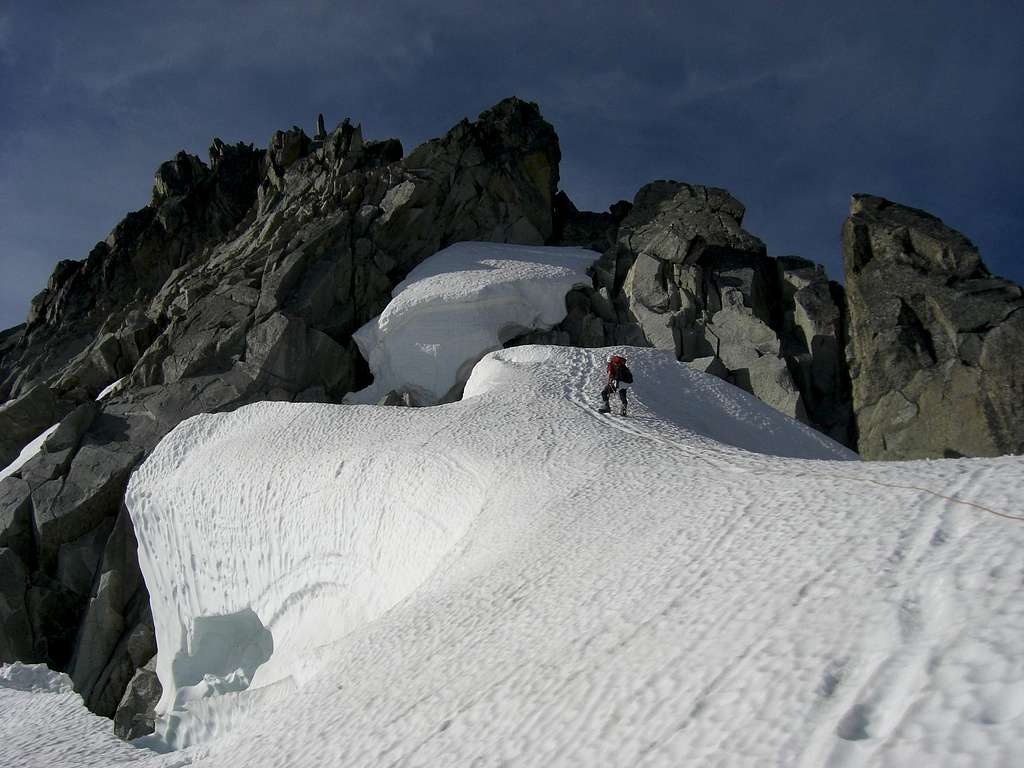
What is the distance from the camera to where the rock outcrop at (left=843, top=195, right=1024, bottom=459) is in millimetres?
21797

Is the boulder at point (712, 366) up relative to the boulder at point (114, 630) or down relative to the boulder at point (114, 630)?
up

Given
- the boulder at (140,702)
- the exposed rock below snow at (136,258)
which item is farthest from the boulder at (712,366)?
the exposed rock below snow at (136,258)

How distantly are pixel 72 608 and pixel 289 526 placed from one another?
1136 cm

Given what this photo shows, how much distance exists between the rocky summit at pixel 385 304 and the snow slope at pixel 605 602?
339 inches

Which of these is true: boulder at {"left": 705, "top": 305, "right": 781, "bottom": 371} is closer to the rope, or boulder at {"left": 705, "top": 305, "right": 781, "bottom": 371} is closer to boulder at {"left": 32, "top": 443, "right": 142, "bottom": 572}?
the rope

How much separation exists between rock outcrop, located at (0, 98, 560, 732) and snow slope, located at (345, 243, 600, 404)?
5.35 feet

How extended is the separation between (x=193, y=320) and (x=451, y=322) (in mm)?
9810

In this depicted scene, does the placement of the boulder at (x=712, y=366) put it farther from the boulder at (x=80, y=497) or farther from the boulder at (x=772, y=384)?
the boulder at (x=80, y=497)

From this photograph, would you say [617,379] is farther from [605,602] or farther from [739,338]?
[739,338]

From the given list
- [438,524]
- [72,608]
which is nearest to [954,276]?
[438,524]

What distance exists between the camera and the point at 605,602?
7086 millimetres

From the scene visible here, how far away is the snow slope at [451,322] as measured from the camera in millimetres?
27823

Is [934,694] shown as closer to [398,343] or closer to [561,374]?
[561,374]

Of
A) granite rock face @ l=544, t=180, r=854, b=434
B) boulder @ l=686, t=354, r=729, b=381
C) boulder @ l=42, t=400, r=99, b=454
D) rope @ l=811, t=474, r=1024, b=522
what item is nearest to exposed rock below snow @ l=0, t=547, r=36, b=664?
boulder @ l=42, t=400, r=99, b=454
